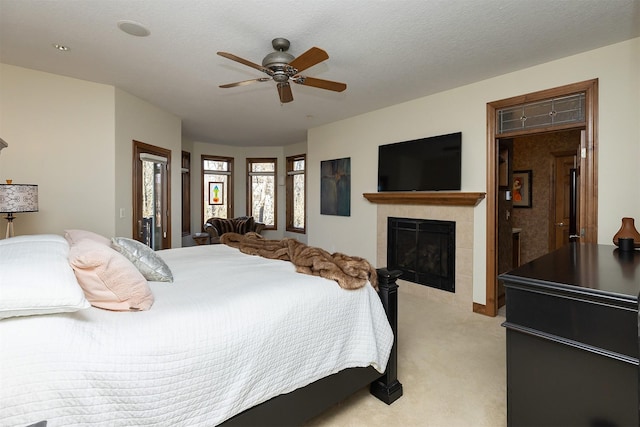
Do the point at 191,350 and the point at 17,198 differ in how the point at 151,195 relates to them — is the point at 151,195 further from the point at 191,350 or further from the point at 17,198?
the point at 191,350

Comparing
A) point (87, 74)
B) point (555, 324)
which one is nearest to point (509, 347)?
point (555, 324)

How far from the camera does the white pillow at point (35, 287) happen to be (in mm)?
979

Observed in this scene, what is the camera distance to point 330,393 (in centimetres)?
176

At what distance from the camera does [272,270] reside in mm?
2082

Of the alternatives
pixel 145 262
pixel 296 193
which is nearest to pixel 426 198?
pixel 145 262

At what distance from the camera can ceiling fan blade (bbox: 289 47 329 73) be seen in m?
2.19

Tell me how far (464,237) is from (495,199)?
0.56 m

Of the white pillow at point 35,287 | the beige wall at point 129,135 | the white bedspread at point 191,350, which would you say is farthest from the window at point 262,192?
the white pillow at point 35,287

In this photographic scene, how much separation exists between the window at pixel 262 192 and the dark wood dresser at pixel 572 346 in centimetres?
678

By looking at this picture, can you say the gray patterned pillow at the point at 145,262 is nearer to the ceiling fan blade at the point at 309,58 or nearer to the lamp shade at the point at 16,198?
the lamp shade at the point at 16,198

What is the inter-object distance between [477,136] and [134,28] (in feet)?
11.6

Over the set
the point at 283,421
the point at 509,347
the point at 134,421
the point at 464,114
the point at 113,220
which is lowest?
the point at 283,421

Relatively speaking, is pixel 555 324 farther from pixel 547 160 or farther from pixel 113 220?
pixel 547 160

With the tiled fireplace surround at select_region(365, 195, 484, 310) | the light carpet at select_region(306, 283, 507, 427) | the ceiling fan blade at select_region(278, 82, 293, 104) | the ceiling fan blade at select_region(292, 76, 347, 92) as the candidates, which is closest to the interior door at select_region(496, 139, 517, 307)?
the tiled fireplace surround at select_region(365, 195, 484, 310)
